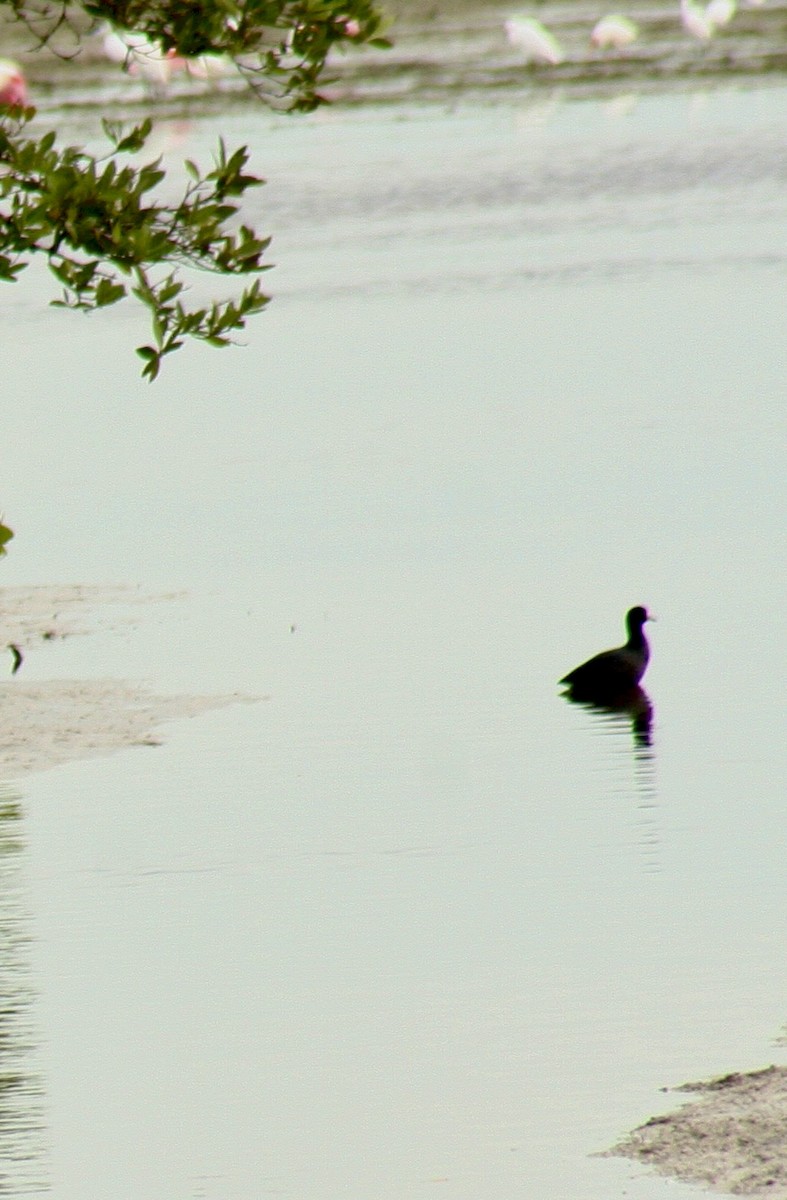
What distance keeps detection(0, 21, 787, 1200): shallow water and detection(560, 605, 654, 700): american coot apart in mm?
195

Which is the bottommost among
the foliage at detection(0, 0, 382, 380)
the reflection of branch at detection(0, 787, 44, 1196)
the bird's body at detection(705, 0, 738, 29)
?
the bird's body at detection(705, 0, 738, 29)

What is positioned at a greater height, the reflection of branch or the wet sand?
the wet sand

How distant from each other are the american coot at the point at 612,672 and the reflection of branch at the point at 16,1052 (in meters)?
3.21

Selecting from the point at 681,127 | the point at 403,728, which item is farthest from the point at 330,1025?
the point at 681,127

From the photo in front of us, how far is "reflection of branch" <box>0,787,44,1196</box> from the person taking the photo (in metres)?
7.43

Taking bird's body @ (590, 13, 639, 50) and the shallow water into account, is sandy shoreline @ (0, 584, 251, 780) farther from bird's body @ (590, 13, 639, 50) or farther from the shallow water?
bird's body @ (590, 13, 639, 50)

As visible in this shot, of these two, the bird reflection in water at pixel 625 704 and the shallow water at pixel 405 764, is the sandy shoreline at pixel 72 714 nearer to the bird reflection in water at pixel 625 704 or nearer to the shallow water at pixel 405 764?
the shallow water at pixel 405 764

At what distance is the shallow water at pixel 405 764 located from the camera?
25.6 feet

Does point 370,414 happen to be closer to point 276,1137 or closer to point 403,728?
point 403,728

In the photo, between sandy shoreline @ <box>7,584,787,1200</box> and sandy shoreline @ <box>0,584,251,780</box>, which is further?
sandy shoreline @ <box>0,584,251,780</box>

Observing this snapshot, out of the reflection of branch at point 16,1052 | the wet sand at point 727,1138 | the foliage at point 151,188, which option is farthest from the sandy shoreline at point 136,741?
the foliage at point 151,188

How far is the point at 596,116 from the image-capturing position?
51812 millimetres

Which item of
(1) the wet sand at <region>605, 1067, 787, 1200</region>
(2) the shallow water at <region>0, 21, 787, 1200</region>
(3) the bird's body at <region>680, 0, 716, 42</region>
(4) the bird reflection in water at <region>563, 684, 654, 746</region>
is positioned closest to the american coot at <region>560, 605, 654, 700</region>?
(4) the bird reflection in water at <region>563, 684, 654, 746</region>

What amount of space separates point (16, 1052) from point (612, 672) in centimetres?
513
